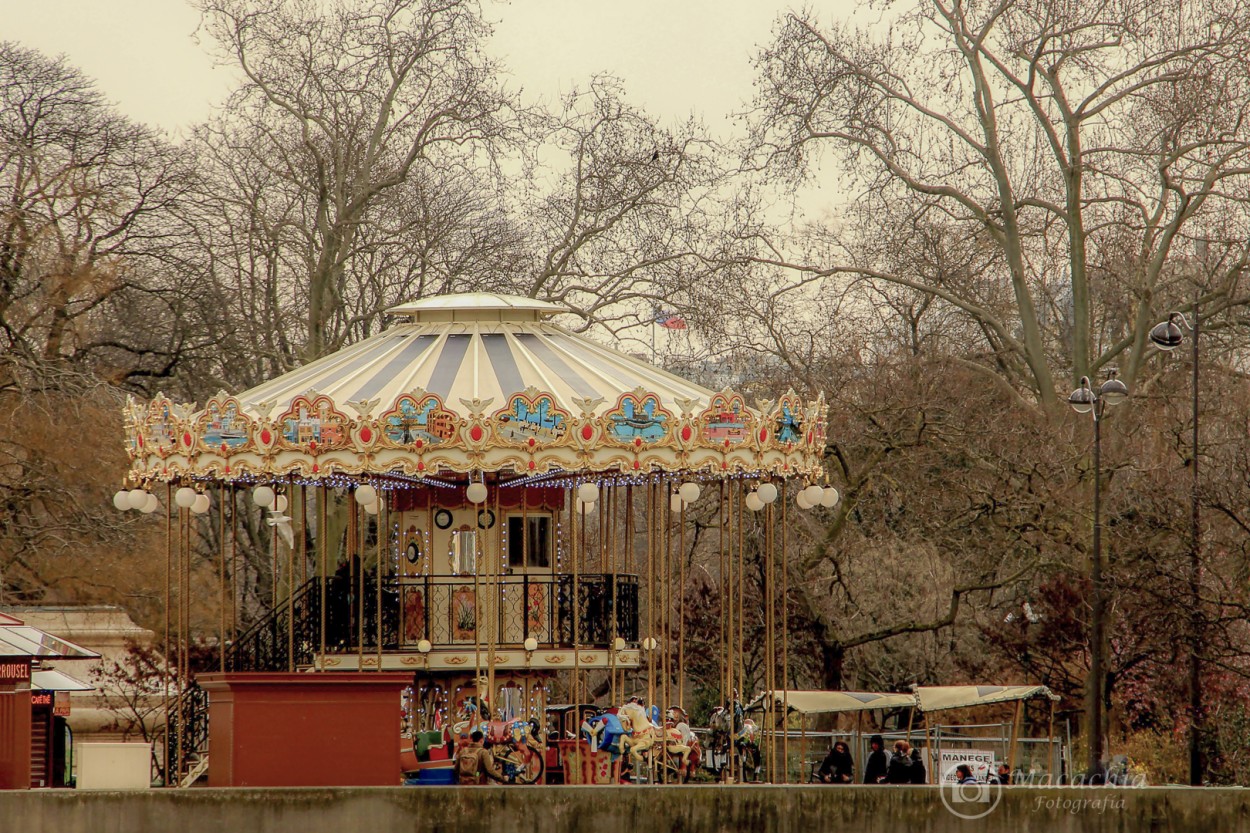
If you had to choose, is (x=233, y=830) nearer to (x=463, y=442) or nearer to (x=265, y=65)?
(x=463, y=442)

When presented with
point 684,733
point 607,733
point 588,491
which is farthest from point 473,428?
point 684,733

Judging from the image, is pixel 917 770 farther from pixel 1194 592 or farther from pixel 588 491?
pixel 588 491

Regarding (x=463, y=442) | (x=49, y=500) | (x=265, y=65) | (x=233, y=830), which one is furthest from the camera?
(x=265, y=65)

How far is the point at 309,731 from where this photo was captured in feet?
63.9

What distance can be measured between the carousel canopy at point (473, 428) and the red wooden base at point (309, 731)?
3.08 meters

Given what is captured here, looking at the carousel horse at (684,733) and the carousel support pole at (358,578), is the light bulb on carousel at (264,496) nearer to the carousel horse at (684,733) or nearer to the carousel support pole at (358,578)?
the carousel support pole at (358,578)

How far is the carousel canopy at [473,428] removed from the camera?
71.6 feet

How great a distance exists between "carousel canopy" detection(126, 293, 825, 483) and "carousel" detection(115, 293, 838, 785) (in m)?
0.02

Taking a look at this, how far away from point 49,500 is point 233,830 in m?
17.0

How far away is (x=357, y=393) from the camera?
75.6ft

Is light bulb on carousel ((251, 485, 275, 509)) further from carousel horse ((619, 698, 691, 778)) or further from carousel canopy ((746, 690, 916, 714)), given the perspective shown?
carousel canopy ((746, 690, 916, 714))

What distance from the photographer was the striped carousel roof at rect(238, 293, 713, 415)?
23047mm

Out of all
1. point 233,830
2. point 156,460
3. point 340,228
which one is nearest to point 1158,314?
point 340,228

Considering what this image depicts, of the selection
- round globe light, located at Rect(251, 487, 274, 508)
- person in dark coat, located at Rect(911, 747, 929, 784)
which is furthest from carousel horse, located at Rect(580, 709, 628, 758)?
person in dark coat, located at Rect(911, 747, 929, 784)
